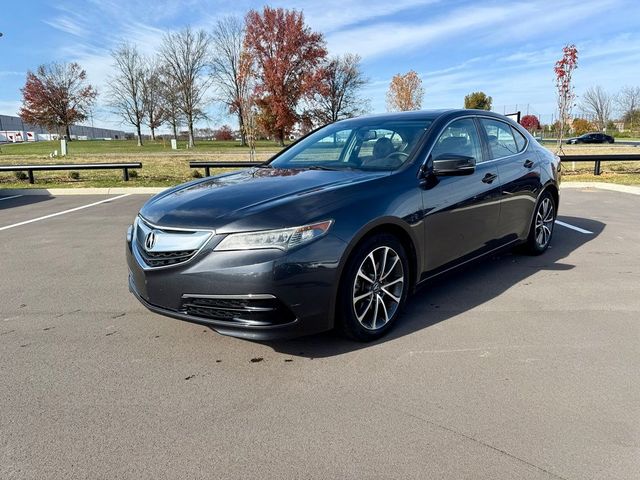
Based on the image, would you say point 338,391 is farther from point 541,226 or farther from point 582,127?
point 582,127

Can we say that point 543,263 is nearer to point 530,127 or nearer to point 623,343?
point 623,343

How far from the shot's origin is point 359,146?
14.2 ft

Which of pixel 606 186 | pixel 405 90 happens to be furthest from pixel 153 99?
pixel 606 186

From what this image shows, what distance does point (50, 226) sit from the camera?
8133mm

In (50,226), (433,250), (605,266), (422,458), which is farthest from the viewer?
(50,226)

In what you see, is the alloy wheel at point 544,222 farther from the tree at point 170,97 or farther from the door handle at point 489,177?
the tree at point 170,97

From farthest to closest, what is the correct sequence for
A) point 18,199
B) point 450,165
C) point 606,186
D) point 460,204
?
point 606,186, point 18,199, point 460,204, point 450,165

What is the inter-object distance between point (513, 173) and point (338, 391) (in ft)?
10.5

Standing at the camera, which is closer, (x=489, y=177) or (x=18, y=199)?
(x=489, y=177)

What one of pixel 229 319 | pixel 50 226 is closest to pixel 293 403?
pixel 229 319

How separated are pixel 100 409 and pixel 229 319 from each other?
839 millimetres

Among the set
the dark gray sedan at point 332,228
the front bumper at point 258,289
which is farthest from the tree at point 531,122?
the front bumper at point 258,289

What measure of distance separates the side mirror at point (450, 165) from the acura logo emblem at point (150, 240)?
83.4 inches

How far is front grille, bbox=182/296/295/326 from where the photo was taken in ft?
9.35
